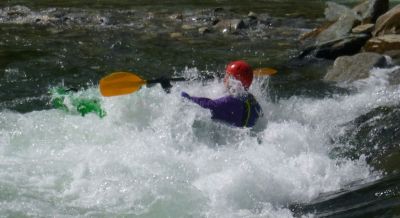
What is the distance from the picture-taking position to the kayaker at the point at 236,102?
282 inches

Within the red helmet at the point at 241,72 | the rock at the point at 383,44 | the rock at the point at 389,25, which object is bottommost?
the rock at the point at 383,44

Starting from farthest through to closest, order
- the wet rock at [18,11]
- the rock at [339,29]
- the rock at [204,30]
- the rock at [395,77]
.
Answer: the wet rock at [18,11]
the rock at [204,30]
the rock at [339,29]
the rock at [395,77]

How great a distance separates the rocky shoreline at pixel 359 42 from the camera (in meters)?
10.1

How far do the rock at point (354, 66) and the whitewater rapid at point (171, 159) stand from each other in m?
1.20

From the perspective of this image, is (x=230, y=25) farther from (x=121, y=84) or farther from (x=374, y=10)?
(x=121, y=84)

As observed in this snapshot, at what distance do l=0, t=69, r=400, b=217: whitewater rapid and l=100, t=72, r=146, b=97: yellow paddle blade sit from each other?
312 millimetres

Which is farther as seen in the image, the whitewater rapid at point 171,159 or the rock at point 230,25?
the rock at point 230,25

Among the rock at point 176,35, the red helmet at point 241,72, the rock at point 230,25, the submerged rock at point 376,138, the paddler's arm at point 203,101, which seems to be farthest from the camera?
the rock at point 230,25

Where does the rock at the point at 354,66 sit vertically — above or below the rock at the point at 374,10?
below

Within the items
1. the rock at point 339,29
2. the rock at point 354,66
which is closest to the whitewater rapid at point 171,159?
the rock at point 354,66

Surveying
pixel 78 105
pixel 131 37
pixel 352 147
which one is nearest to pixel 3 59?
pixel 131 37

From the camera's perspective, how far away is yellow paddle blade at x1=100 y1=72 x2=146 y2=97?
7.45 m

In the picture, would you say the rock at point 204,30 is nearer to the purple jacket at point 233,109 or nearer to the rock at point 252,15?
the rock at point 252,15

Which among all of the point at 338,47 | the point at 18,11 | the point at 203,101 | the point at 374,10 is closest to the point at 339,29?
the point at 374,10
